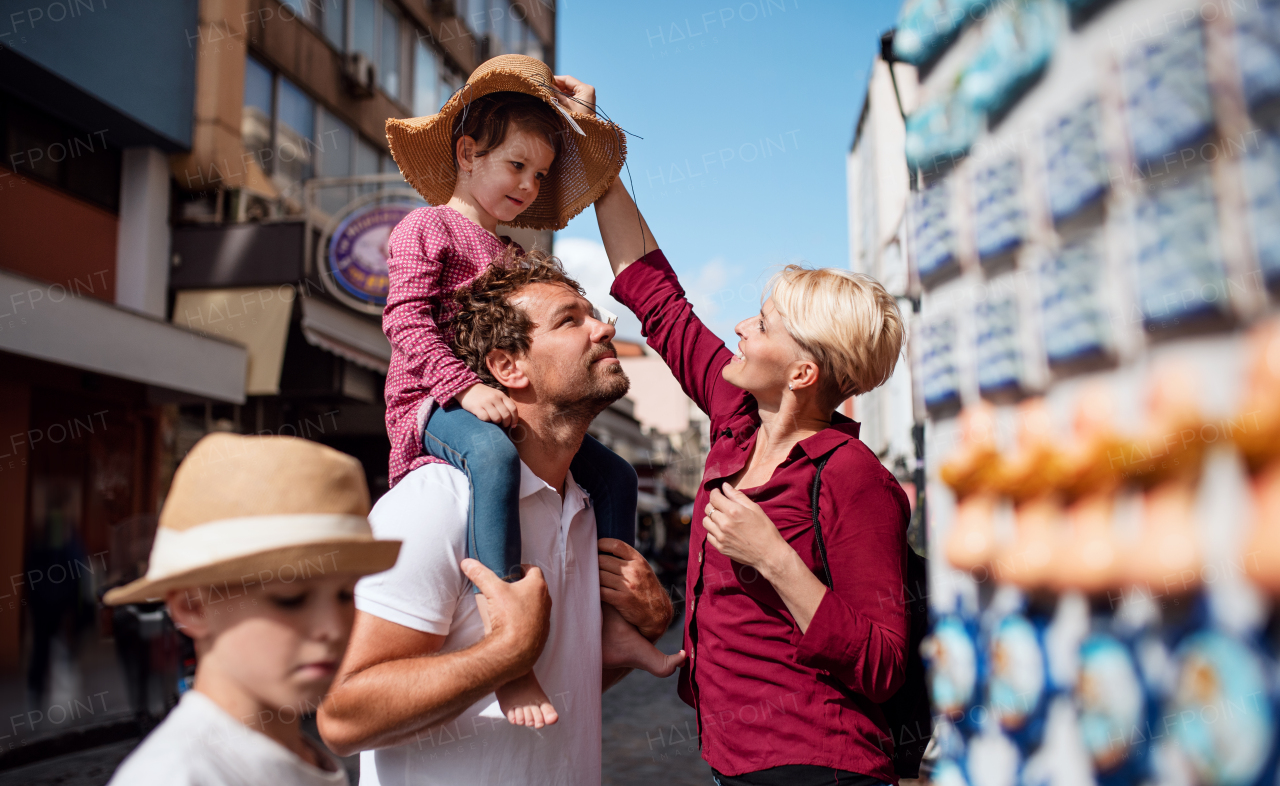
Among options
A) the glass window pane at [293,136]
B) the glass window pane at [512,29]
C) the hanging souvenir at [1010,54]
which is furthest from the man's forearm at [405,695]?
the glass window pane at [512,29]

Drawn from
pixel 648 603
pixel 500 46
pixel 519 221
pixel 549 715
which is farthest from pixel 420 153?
pixel 500 46

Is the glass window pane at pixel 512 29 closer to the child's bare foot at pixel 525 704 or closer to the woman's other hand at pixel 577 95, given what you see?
the woman's other hand at pixel 577 95

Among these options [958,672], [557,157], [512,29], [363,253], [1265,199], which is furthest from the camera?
[512,29]

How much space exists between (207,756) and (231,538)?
25 cm

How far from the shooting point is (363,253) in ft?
Answer: 32.7

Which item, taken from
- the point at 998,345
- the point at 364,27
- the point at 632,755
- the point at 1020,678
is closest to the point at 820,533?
the point at 1020,678

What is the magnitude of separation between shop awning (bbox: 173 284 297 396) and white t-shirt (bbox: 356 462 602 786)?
28.0 feet

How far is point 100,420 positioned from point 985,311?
30.5 feet

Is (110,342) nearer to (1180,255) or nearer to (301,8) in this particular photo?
(301,8)

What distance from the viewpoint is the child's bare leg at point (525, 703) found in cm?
165

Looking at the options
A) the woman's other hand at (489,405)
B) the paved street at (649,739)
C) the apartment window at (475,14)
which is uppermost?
the apartment window at (475,14)

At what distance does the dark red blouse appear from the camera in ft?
5.86

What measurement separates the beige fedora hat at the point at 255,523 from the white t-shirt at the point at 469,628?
536 mm

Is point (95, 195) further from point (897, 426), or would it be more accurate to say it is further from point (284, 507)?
point (897, 426)
